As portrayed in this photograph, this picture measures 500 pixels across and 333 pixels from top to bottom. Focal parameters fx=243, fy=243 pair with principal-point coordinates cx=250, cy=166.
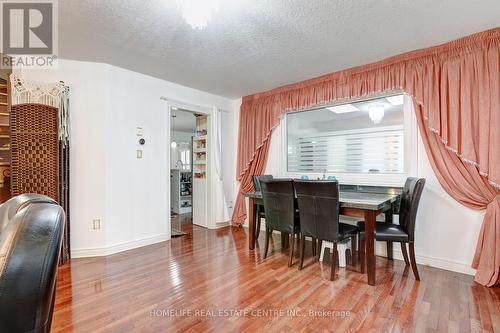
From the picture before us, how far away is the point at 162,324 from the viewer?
1.74 m

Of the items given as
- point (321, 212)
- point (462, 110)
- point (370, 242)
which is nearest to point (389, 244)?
point (370, 242)

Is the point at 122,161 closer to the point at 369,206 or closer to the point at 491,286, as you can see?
the point at 369,206

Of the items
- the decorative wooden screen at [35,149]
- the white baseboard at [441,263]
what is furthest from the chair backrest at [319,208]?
the decorative wooden screen at [35,149]

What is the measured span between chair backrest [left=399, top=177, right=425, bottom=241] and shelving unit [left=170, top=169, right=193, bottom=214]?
460 cm

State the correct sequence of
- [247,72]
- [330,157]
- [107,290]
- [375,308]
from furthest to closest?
1. [330,157]
2. [247,72]
3. [107,290]
4. [375,308]

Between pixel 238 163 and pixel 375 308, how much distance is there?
3225mm

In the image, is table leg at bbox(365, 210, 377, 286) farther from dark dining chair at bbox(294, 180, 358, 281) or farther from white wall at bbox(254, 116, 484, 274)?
white wall at bbox(254, 116, 484, 274)

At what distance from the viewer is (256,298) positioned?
209 centimetres

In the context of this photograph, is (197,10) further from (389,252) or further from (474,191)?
(389,252)

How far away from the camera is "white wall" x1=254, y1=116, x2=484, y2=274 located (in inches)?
Answer: 99.1

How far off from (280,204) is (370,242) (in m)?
0.99

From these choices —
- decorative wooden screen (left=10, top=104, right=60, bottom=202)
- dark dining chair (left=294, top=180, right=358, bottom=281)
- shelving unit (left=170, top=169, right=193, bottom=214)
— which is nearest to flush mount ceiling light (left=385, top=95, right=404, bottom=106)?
dark dining chair (left=294, top=180, right=358, bottom=281)

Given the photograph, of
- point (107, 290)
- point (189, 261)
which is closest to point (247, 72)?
point (189, 261)

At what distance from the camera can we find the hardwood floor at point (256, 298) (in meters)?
1.74
